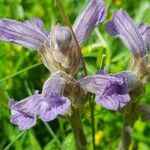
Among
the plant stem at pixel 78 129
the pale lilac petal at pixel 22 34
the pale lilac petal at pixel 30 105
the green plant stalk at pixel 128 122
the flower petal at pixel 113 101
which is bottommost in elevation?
the green plant stalk at pixel 128 122

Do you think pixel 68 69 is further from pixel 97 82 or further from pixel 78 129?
pixel 78 129

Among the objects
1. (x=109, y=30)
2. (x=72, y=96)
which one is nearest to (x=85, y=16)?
(x=109, y=30)

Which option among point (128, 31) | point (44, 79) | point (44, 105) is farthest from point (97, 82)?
point (44, 79)

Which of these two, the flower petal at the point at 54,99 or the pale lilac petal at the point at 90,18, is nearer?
the flower petal at the point at 54,99

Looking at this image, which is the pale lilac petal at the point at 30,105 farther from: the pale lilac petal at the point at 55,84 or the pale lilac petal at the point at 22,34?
the pale lilac petal at the point at 22,34

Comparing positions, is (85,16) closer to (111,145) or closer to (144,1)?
(111,145)

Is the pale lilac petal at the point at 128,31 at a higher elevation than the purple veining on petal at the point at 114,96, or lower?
higher

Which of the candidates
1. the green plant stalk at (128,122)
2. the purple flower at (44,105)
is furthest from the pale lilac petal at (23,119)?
the green plant stalk at (128,122)
